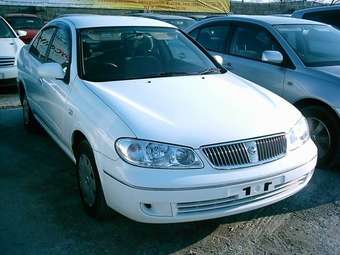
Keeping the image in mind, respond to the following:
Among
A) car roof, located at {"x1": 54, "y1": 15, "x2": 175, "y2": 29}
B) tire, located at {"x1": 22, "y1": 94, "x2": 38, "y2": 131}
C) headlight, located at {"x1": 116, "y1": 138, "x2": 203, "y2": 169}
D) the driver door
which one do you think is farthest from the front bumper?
tire, located at {"x1": 22, "y1": 94, "x2": 38, "y2": 131}

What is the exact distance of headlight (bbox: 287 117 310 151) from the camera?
3434 millimetres

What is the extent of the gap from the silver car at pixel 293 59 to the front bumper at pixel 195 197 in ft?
5.36

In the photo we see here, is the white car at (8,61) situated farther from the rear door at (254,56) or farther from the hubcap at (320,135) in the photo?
the hubcap at (320,135)

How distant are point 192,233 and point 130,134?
94 centimetres

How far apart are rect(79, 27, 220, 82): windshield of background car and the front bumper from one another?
1.25 meters

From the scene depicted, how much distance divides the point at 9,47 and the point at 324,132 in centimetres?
652

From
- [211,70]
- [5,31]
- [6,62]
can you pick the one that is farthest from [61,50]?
[5,31]

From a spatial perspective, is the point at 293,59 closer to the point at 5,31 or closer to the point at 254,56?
the point at 254,56

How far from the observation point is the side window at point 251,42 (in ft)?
18.6

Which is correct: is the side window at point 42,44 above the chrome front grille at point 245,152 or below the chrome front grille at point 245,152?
above

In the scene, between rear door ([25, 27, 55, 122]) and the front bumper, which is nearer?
the front bumper

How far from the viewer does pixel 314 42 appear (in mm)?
5594

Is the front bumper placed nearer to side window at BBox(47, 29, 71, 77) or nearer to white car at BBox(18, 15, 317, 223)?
white car at BBox(18, 15, 317, 223)

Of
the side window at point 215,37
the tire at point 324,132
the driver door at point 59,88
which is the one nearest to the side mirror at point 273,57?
the tire at point 324,132
